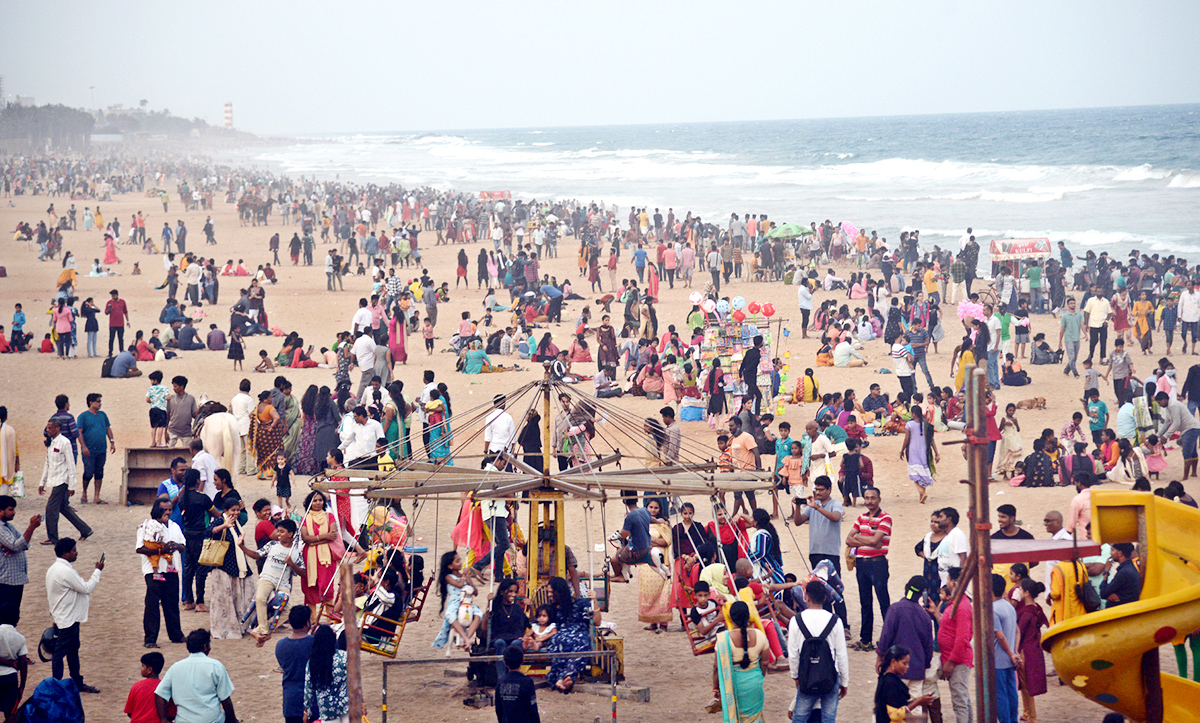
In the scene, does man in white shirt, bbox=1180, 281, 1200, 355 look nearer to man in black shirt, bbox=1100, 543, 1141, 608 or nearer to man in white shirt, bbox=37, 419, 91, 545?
man in black shirt, bbox=1100, 543, 1141, 608

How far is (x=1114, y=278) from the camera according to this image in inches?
952

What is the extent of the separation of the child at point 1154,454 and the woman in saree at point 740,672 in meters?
8.49

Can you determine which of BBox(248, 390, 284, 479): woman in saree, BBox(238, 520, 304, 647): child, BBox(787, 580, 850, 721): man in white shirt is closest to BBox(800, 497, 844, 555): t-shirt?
BBox(787, 580, 850, 721): man in white shirt

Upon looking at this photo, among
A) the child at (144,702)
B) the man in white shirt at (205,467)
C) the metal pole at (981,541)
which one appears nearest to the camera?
the metal pole at (981,541)

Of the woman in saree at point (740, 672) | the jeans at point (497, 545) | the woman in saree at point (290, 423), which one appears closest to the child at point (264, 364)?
the woman in saree at point (290, 423)

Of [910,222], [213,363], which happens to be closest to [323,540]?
[213,363]

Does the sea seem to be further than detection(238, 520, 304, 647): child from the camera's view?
Yes

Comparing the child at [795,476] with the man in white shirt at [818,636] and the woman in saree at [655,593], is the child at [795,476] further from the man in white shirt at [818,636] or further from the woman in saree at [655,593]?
the man in white shirt at [818,636]

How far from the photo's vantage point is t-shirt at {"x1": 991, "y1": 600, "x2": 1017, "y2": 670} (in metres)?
7.04

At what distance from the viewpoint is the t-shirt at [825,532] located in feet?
29.1

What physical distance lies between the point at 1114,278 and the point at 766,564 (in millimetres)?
18587

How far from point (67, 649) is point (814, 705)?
203 inches

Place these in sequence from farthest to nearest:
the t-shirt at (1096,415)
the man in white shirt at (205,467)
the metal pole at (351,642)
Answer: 1. the t-shirt at (1096,415)
2. the man in white shirt at (205,467)
3. the metal pole at (351,642)

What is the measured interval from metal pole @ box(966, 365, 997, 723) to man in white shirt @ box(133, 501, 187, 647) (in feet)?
19.9
